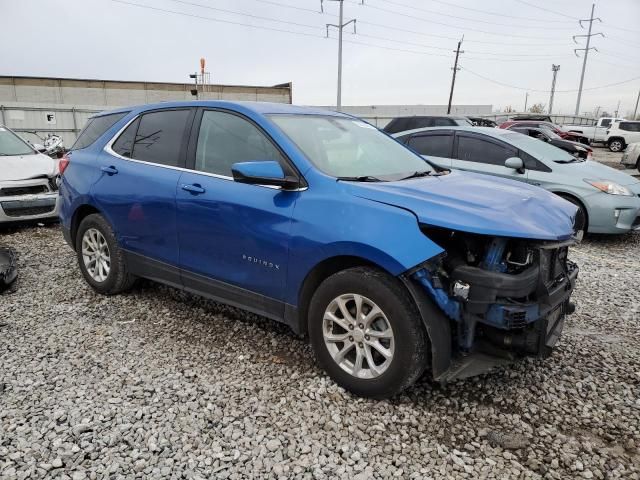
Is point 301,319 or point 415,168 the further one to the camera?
point 415,168

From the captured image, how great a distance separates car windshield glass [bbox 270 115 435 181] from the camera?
10.8ft

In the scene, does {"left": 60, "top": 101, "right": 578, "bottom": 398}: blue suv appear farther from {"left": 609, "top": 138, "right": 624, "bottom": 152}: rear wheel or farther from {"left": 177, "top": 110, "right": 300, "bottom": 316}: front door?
{"left": 609, "top": 138, "right": 624, "bottom": 152}: rear wheel

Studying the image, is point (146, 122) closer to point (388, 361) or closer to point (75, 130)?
point (388, 361)

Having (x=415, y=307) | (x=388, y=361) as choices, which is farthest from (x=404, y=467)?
(x=415, y=307)

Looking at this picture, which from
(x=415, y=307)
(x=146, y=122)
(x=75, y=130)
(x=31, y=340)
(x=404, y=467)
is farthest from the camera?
(x=75, y=130)

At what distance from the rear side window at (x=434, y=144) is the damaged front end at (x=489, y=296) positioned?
5171 millimetres

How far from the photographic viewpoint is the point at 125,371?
10.7 ft

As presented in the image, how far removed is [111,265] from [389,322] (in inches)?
111

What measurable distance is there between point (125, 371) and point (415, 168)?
2.54 m

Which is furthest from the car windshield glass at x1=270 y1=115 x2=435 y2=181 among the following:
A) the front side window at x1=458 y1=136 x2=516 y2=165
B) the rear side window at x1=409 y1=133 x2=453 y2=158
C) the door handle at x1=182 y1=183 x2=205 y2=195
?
the rear side window at x1=409 y1=133 x2=453 y2=158

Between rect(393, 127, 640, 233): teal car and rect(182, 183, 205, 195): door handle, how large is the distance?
407 centimetres

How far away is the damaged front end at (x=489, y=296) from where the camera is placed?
8.54ft

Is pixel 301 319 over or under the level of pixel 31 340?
over

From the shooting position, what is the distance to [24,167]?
24.0ft
